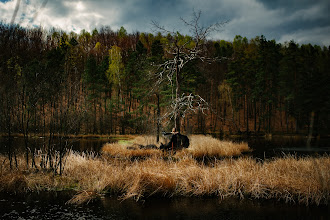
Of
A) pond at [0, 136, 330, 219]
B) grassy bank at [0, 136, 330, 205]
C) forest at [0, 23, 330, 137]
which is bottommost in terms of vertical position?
pond at [0, 136, 330, 219]

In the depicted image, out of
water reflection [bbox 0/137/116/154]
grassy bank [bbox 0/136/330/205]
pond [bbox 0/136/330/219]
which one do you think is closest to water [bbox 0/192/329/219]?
pond [bbox 0/136/330/219]

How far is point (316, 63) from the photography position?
186 cm

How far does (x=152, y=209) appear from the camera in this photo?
6.06m

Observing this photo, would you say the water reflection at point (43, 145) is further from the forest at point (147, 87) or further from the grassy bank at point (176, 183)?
the grassy bank at point (176, 183)

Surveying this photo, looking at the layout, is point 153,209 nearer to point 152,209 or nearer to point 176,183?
point 152,209

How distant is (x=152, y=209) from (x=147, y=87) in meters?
27.7

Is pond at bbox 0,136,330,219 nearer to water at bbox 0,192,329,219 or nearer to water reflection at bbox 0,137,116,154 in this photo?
water at bbox 0,192,329,219

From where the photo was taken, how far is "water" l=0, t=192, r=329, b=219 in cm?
555

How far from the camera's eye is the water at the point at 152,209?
5555 mm

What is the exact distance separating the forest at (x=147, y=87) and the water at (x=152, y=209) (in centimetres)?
211

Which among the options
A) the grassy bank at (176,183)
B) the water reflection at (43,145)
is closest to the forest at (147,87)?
the water reflection at (43,145)

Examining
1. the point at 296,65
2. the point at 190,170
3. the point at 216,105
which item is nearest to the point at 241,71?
the point at 216,105

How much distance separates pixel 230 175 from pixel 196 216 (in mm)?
2111

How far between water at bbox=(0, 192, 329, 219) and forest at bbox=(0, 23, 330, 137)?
211 cm
